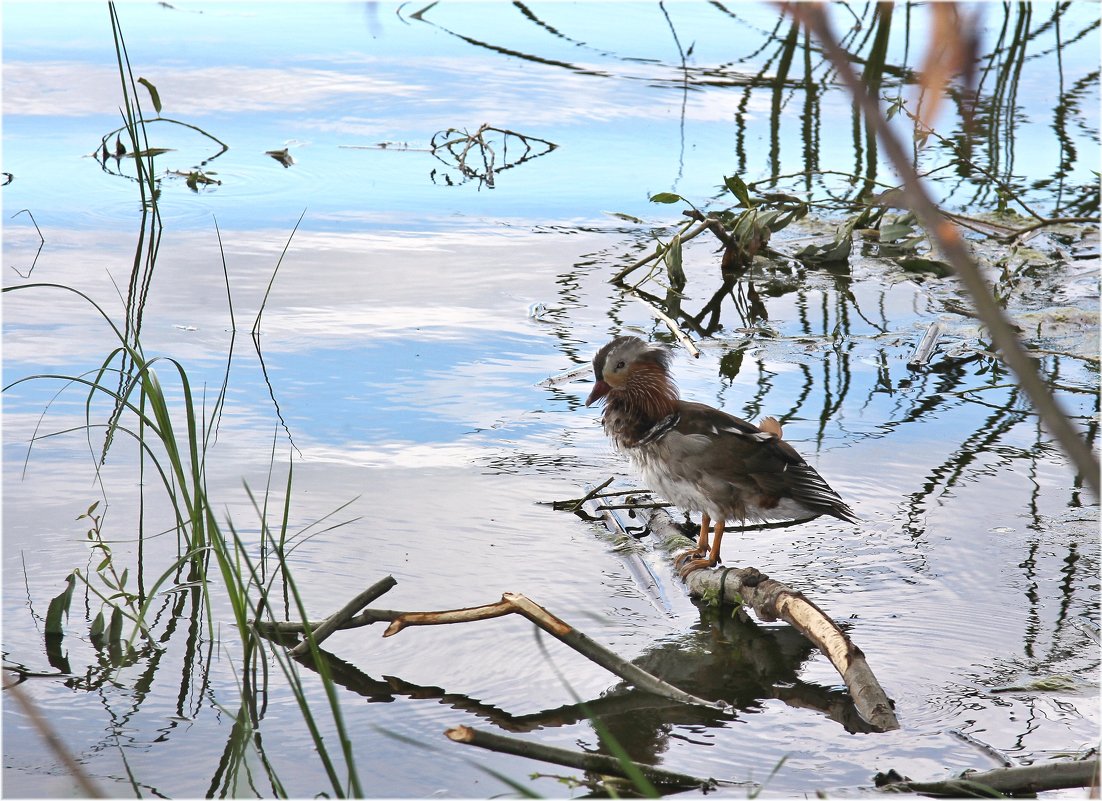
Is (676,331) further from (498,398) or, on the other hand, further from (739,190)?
(739,190)

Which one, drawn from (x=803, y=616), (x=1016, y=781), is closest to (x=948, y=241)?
(x=1016, y=781)

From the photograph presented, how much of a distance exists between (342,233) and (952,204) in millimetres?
4254

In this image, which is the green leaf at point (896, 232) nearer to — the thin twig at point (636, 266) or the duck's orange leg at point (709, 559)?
the thin twig at point (636, 266)

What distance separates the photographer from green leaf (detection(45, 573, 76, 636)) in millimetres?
3286

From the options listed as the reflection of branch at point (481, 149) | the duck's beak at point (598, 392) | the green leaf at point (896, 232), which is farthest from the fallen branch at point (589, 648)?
the reflection of branch at point (481, 149)

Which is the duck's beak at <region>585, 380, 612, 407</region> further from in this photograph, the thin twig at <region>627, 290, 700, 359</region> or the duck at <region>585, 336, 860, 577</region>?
the thin twig at <region>627, 290, 700, 359</region>

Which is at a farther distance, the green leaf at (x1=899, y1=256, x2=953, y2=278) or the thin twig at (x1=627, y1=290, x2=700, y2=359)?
the green leaf at (x1=899, y1=256, x2=953, y2=278)

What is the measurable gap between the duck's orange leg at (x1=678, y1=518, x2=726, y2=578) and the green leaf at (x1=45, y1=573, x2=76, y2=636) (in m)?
1.93

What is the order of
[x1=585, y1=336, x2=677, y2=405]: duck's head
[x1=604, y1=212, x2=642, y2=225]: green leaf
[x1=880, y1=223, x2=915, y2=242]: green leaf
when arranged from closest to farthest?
[x1=585, y1=336, x2=677, y2=405]: duck's head < [x1=880, y1=223, x2=915, y2=242]: green leaf < [x1=604, y1=212, x2=642, y2=225]: green leaf

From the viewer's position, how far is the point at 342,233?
728 cm

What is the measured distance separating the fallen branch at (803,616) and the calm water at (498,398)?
82 mm

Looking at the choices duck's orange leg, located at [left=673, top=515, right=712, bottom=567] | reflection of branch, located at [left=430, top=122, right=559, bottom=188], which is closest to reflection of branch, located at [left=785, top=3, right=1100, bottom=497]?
duck's orange leg, located at [left=673, top=515, right=712, bottom=567]

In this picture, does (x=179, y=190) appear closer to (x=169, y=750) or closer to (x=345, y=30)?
(x=345, y=30)

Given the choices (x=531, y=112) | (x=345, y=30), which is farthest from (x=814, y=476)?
(x=345, y=30)
